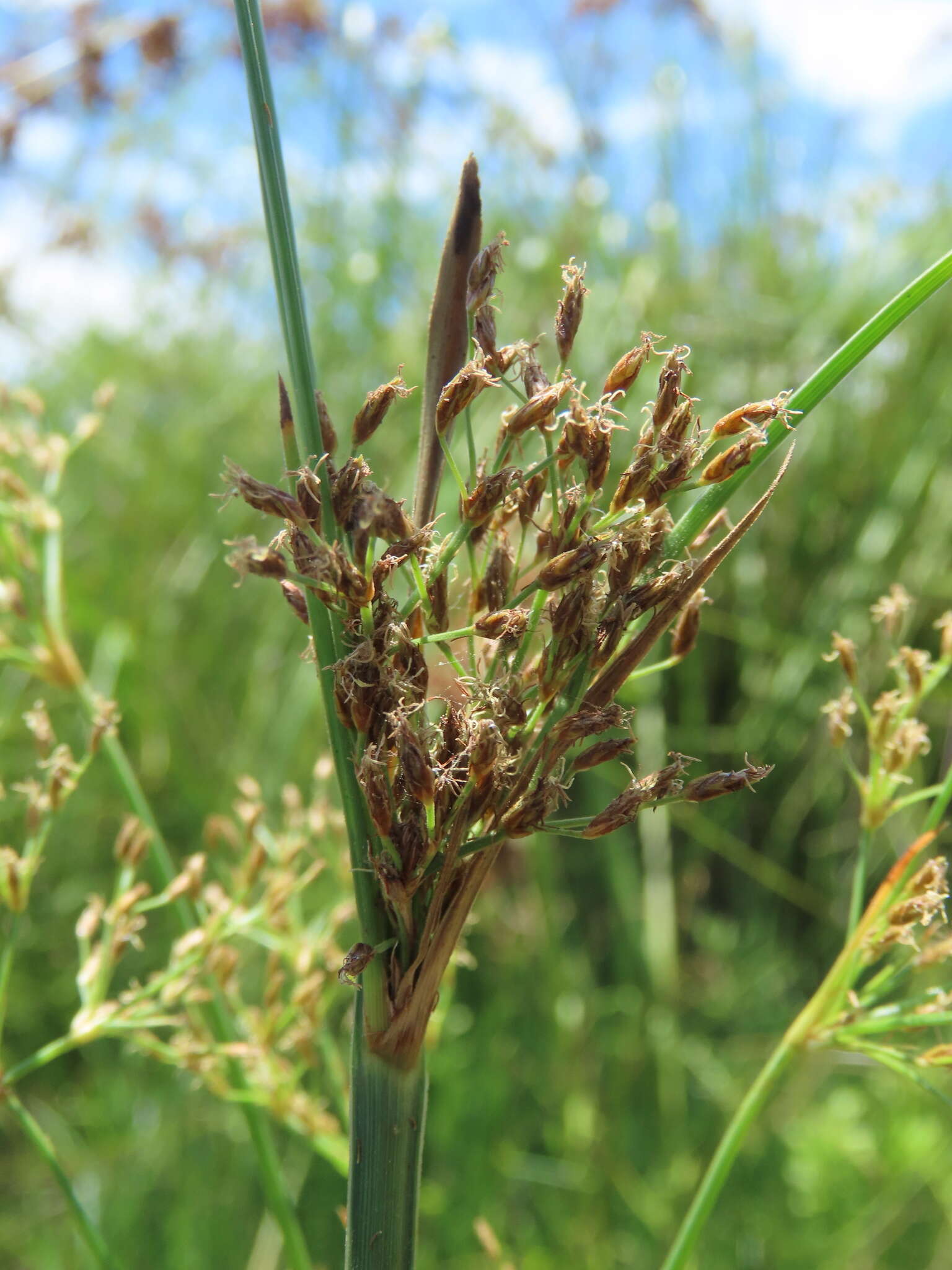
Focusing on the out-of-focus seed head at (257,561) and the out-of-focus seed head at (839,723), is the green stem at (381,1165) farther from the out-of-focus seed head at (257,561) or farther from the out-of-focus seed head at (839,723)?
the out-of-focus seed head at (839,723)

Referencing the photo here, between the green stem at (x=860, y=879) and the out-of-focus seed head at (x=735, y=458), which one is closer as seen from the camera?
the out-of-focus seed head at (x=735, y=458)

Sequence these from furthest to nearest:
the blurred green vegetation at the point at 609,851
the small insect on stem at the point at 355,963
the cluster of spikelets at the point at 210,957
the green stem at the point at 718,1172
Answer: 1. the blurred green vegetation at the point at 609,851
2. the cluster of spikelets at the point at 210,957
3. the green stem at the point at 718,1172
4. the small insect on stem at the point at 355,963

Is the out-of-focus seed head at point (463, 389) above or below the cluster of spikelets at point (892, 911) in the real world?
above

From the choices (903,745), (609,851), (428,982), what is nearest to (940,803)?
(903,745)

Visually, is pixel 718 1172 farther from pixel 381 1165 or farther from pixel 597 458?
pixel 597 458

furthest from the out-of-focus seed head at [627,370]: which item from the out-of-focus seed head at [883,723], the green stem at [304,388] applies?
the out-of-focus seed head at [883,723]

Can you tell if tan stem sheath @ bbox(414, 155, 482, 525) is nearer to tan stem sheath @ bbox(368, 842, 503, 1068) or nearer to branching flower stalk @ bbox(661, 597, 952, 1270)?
tan stem sheath @ bbox(368, 842, 503, 1068)
